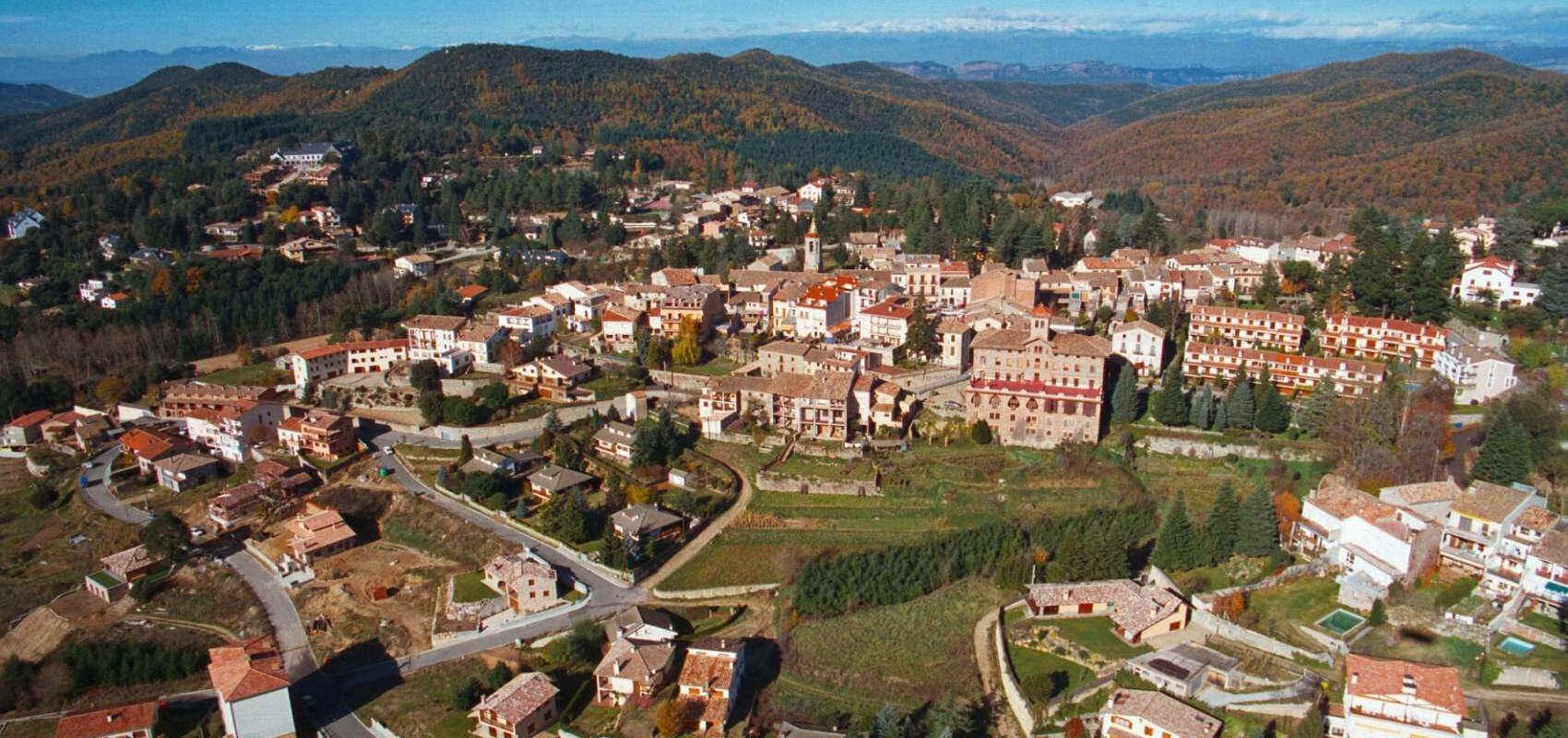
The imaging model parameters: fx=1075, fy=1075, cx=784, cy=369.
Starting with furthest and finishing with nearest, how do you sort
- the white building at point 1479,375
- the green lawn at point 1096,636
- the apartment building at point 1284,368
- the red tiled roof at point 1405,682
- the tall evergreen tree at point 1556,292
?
the tall evergreen tree at point 1556,292 < the apartment building at point 1284,368 < the white building at point 1479,375 < the green lawn at point 1096,636 < the red tiled roof at point 1405,682

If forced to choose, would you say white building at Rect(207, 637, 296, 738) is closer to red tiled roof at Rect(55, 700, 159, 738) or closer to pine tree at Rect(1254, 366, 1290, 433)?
red tiled roof at Rect(55, 700, 159, 738)

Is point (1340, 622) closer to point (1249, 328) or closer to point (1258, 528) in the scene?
point (1258, 528)

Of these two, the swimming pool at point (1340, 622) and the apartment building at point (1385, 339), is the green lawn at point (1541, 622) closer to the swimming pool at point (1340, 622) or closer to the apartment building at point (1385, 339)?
the swimming pool at point (1340, 622)

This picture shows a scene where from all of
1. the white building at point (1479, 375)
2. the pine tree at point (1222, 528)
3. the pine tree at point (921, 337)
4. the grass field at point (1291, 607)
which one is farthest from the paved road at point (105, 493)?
the white building at point (1479, 375)

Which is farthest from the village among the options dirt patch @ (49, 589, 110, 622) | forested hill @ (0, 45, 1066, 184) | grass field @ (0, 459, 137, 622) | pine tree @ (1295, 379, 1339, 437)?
forested hill @ (0, 45, 1066, 184)

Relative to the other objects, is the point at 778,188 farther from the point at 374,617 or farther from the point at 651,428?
the point at 374,617
